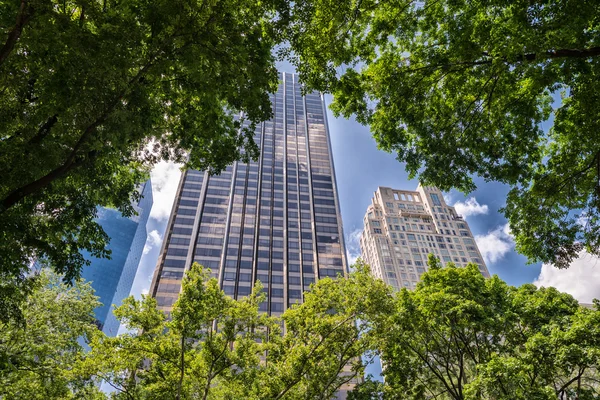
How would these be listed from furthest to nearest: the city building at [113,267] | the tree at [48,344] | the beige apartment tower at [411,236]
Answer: the city building at [113,267]
the beige apartment tower at [411,236]
the tree at [48,344]

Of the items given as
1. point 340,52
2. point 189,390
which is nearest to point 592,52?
point 340,52

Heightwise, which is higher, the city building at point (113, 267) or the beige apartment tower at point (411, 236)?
the city building at point (113, 267)

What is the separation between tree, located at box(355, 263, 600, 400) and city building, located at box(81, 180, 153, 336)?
11650 centimetres

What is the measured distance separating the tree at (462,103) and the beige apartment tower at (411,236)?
235 ft

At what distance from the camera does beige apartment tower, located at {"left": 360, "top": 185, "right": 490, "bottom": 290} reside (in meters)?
83.9

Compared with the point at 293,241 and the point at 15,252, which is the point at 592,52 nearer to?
the point at 15,252

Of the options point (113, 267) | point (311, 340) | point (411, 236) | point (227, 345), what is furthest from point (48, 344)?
point (113, 267)

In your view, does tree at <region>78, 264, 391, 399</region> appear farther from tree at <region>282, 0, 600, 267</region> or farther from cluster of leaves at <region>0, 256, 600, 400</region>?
tree at <region>282, 0, 600, 267</region>

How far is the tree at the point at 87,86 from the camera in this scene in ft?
21.1

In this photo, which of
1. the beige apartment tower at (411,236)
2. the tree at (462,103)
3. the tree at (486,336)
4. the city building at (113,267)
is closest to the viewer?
the tree at (462,103)

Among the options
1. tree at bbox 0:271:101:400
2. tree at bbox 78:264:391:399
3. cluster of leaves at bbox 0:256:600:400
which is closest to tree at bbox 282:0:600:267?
cluster of leaves at bbox 0:256:600:400

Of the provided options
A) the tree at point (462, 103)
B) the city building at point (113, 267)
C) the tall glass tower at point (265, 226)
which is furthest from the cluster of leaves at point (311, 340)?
the city building at point (113, 267)

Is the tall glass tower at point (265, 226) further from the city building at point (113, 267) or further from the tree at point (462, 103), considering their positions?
the city building at point (113, 267)

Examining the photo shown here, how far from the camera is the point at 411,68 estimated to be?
9.89 meters
